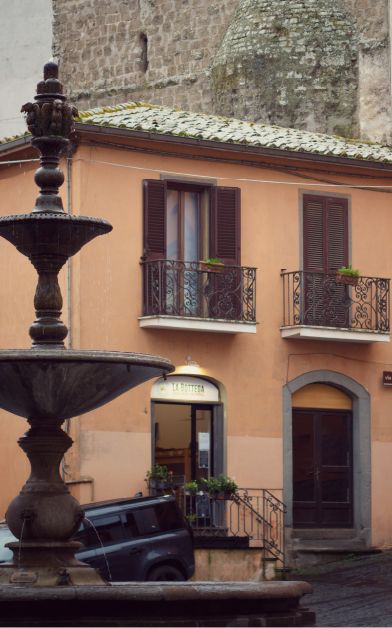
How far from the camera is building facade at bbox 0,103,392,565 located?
18781mm

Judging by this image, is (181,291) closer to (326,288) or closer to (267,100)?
(326,288)

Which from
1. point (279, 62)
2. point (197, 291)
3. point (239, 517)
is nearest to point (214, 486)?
point (239, 517)

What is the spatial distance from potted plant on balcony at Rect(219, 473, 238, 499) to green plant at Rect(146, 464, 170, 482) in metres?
0.90

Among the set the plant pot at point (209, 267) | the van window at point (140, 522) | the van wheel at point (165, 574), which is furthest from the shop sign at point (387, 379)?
the van wheel at point (165, 574)

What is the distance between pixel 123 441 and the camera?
1859 centimetres

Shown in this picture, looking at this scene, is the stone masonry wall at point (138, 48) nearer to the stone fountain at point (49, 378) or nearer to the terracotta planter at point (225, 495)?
the terracotta planter at point (225, 495)

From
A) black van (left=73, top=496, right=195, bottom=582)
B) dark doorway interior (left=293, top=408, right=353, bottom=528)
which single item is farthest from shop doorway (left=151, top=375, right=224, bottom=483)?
black van (left=73, top=496, right=195, bottom=582)

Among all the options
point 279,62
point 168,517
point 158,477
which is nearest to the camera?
point 168,517

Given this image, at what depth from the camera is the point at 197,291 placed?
19.3 meters

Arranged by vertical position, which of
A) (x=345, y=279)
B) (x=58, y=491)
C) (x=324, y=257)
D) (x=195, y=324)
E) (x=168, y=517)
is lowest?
(x=168, y=517)

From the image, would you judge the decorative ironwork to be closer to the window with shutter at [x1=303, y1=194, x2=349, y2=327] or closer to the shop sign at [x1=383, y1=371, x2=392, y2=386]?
the shop sign at [x1=383, y1=371, x2=392, y2=386]

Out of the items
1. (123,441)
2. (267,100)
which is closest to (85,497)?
(123,441)

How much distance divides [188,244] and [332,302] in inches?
107

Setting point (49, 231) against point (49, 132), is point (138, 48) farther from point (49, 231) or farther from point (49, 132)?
point (49, 231)
